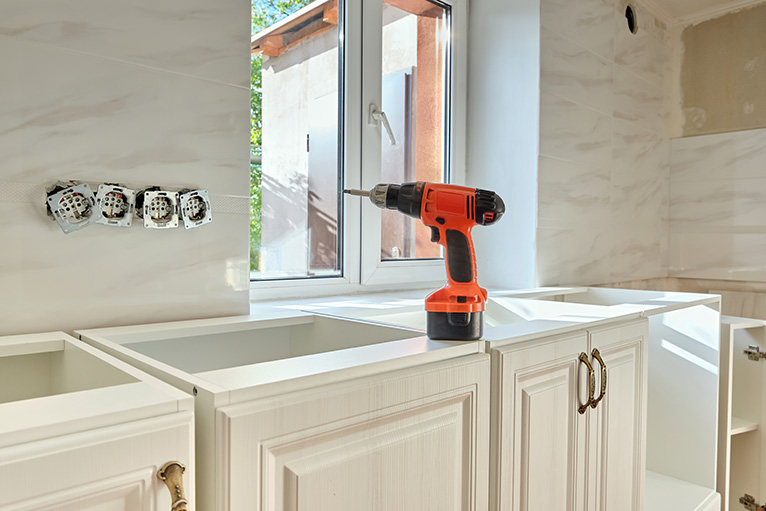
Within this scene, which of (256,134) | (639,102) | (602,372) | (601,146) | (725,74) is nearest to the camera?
(602,372)

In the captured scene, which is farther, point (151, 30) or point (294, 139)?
point (294, 139)

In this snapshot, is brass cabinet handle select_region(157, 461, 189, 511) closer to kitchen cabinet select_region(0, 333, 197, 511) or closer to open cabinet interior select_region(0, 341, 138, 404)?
kitchen cabinet select_region(0, 333, 197, 511)

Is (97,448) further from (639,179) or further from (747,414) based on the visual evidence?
(639,179)

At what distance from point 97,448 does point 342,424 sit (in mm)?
250

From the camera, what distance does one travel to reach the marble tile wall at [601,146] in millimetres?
1845

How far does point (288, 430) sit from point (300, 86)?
1.13 meters

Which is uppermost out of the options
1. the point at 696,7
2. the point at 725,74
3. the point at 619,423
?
the point at 696,7

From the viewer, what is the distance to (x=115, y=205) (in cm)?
90

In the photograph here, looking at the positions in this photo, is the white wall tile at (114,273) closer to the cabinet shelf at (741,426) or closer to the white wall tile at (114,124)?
the white wall tile at (114,124)

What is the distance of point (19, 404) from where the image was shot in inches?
19.2

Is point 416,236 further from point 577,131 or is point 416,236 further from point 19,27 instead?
point 19,27

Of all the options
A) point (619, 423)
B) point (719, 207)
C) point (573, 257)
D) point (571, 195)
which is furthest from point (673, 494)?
point (719, 207)

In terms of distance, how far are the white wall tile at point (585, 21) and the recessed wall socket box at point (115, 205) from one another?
1444mm

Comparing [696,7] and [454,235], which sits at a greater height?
[696,7]
